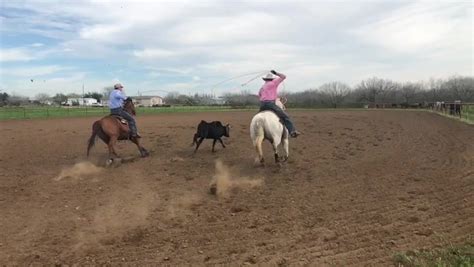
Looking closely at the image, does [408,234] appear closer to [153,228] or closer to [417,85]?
[153,228]

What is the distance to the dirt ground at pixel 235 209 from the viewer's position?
5738 mm

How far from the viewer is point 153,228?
22.1ft

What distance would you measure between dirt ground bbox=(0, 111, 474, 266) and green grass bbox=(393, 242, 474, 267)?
0.18m

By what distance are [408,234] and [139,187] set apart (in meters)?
5.31

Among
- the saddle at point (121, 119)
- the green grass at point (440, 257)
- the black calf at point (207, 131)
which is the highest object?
the saddle at point (121, 119)

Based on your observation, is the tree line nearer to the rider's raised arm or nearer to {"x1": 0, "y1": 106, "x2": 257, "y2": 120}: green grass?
{"x1": 0, "y1": 106, "x2": 257, "y2": 120}: green grass

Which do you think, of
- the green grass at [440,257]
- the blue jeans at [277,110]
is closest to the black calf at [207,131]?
the blue jeans at [277,110]

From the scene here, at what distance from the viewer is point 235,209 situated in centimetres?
759

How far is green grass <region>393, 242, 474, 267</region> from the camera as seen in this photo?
4.87m

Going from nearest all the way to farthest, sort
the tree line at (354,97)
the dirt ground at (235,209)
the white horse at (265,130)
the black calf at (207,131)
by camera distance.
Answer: the dirt ground at (235,209)
the white horse at (265,130)
the black calf at (207,131)
the tree line at (354,97)

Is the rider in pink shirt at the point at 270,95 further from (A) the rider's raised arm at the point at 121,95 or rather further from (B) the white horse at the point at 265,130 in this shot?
(A) the rider's raised arm at the point at 121,95

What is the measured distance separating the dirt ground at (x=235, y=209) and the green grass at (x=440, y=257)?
18 cm

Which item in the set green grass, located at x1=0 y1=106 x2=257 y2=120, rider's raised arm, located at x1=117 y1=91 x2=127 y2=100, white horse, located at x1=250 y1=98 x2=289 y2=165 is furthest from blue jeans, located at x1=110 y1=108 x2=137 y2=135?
green grass, located at x1=0 y1=106 x2=257 y2=120

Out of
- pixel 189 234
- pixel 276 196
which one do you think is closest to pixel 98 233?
pixel 189 234
